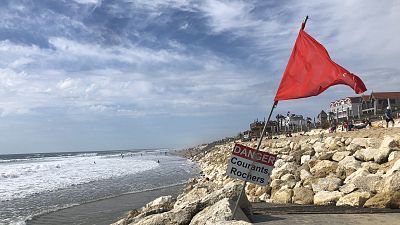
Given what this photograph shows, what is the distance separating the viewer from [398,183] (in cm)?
907

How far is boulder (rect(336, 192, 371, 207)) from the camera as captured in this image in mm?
9352

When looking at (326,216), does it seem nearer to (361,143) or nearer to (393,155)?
(393,155)

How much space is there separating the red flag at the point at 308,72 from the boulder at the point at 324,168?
7.52m

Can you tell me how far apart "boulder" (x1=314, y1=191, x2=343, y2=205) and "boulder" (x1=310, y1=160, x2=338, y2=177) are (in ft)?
9.35

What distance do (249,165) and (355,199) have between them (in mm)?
3858

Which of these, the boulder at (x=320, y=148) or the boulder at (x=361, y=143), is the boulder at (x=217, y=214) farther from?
the boulder at (x=320, y=148)

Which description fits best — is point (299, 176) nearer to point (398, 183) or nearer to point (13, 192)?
point (398, 183)

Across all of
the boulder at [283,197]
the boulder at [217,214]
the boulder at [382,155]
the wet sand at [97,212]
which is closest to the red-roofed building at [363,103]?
the wet sand at [97,212]

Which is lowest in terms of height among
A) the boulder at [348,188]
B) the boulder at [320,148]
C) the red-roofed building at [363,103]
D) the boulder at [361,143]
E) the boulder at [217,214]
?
the boulder at [348,188]

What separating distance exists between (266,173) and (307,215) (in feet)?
6.04

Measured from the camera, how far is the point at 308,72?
21.1ft

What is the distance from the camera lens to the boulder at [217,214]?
7.17 meters

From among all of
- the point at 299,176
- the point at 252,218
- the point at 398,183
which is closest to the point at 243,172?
the point at 252,218

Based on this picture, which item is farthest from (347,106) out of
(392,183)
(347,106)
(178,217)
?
(178,217)
